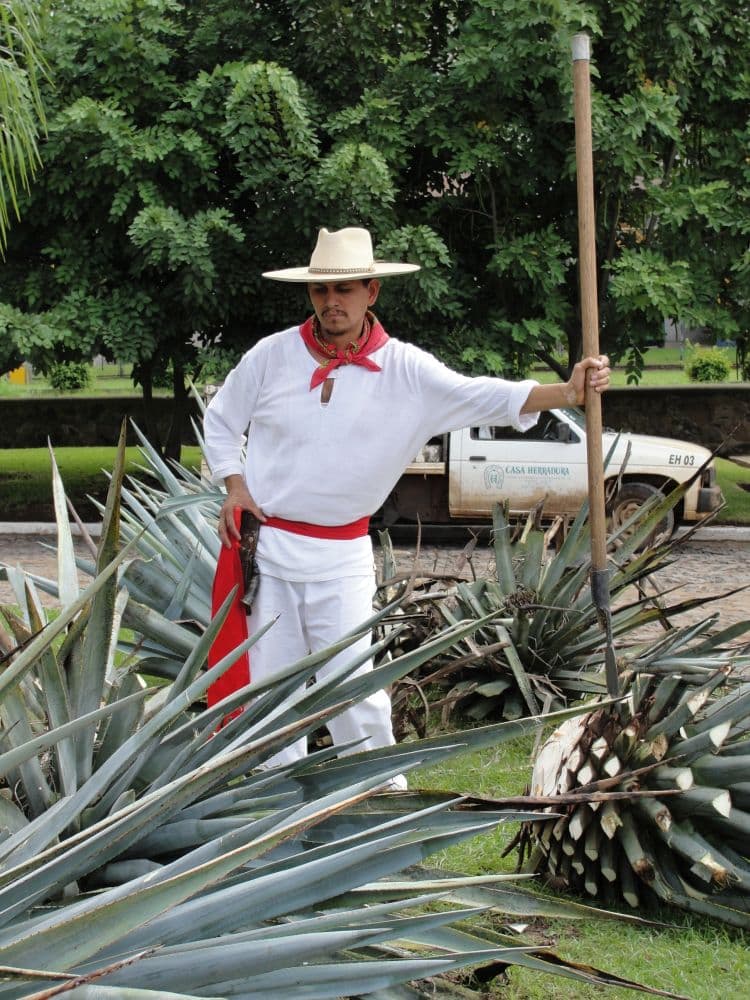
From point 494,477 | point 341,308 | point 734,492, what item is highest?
point 341,308

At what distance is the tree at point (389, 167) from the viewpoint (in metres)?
12.2

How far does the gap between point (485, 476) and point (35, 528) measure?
4885mm

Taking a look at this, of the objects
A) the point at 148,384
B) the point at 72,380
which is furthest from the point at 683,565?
the point at 72,380

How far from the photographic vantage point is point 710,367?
93.1ft

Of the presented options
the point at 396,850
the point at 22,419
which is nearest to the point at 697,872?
the point at 396,850

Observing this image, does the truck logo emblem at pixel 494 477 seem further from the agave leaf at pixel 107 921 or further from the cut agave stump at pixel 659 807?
the agave leaf at pixel 107 921

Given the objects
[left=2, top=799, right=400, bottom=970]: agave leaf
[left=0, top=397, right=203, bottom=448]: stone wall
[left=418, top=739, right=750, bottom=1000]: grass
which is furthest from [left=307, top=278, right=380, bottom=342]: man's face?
[left=0, top=397, right=203, bottom=448]: stone wall

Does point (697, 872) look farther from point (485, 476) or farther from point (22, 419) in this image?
point (22, 419)

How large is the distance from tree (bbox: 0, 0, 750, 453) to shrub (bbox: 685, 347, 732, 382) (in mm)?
14853

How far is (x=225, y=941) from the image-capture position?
7.21 feet

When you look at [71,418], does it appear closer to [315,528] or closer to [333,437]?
[315,528]

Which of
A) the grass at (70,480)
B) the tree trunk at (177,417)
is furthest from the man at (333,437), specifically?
the tree trunk at (177,417)

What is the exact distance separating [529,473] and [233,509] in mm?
8426

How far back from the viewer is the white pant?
4.26m
